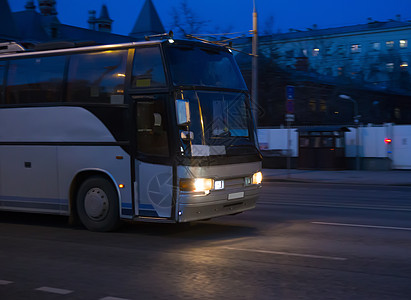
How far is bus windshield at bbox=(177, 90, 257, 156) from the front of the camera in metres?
9.09

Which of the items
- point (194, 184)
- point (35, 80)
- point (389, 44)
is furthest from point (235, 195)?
point (389, 44)

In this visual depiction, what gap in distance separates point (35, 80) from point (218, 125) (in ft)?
12.6

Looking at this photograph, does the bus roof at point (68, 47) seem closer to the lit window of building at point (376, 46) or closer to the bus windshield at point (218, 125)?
the bus windshield at point (218, 125)

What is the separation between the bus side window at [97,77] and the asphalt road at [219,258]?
2373 millimetres

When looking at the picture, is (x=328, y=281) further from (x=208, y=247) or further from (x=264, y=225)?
(x=264, y=225)

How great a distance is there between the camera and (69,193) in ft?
33.4

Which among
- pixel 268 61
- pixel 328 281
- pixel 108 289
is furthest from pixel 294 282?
pixel 268 61

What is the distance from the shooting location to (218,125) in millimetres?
9453

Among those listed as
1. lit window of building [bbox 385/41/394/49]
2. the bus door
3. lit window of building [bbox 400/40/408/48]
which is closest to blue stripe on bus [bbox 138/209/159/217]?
the bus door

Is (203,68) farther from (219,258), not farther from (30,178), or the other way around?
(30,178)

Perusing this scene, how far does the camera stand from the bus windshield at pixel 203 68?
30.5 feet

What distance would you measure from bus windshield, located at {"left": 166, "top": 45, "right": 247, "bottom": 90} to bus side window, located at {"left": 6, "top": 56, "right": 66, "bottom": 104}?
244cm

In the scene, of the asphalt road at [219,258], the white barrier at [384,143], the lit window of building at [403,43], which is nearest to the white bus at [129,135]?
the asphalt road at [219,258]

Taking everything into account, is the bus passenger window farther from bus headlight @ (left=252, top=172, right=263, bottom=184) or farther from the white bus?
bus headlight @ (left=252, top=172, right=263, bottom=184)
